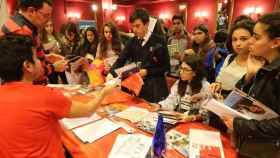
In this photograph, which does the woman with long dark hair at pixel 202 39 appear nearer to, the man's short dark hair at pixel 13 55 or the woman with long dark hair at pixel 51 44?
the woman with long dark hair at pixel 51 44

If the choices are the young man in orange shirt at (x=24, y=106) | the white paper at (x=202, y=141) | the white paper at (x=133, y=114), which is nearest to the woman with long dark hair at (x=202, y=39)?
the white paper at (x=133, y=114)

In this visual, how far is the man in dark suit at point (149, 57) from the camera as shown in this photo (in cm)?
222

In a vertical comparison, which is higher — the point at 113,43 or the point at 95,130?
the point at 113,43

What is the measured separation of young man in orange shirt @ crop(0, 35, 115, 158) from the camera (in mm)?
1012

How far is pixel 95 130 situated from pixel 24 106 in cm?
60

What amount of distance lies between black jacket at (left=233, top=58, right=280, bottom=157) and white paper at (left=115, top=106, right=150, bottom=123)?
749 millimetres

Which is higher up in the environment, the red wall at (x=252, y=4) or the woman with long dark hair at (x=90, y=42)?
the red wall at (x=252, y=4)

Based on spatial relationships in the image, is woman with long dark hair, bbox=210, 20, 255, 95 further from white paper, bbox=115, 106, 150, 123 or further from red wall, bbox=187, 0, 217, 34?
red wall, bbox=187, 0, 217, 34

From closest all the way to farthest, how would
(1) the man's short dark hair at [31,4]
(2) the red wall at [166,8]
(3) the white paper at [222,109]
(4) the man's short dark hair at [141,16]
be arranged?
(3) the white paper at [222,109]
(1) the man's short dark hair at [31,4]
(4) the man's short dark hair at [141,16]
(2) the red wall at [166,8]

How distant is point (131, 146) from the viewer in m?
1.32

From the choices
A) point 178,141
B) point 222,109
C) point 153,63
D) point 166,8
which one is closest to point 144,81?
point 153,63

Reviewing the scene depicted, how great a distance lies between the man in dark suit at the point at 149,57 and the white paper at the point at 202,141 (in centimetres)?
88

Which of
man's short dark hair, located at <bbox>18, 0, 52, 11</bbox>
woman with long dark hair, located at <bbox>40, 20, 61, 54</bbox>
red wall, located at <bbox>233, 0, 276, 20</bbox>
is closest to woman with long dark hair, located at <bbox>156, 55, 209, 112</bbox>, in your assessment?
man's short dark hair, located at <bbox>18, 0, 52, 11</bbox>

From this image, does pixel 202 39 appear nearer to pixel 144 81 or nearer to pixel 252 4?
pixel 144 81
